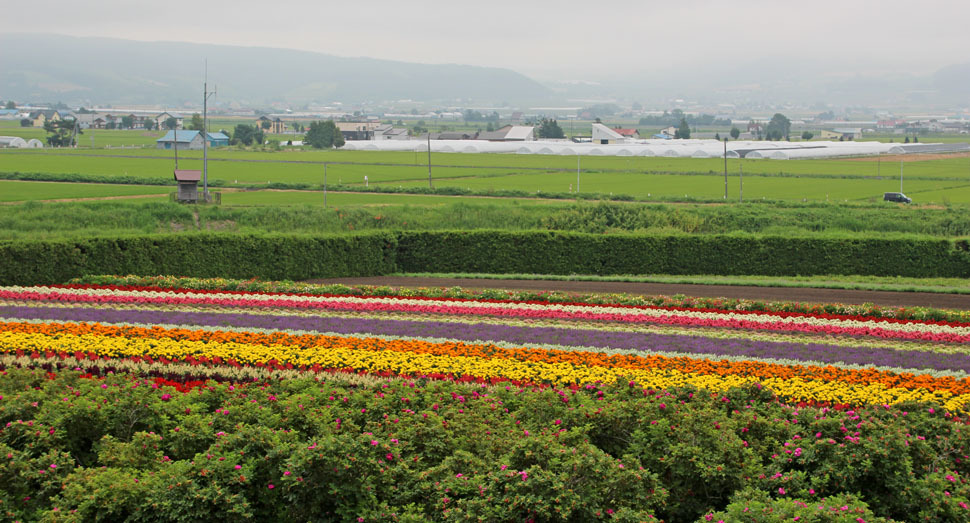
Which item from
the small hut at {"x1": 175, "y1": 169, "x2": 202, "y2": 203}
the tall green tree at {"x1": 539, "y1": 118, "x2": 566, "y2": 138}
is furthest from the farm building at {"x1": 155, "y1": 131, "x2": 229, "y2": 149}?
the small hut at {"x1": 175, "y1": 169, "x2": 202, "y2": 203}

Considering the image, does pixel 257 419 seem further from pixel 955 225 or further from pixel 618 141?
pixel 618 141

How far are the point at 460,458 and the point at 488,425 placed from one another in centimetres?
127

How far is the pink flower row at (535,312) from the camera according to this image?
826 inches

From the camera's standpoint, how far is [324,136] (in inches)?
4429

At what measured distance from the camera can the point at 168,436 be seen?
11430 millimetres

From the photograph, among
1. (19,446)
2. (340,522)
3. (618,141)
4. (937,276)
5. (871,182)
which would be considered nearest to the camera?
(340,522)

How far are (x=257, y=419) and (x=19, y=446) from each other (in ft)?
8.88

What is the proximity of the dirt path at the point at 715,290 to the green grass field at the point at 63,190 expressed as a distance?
25.0m

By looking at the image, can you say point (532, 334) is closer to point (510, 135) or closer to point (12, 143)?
point (12, 143)

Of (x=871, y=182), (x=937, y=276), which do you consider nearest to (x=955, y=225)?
(x=937, y=276)

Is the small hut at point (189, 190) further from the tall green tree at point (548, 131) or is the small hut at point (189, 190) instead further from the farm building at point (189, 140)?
the tall green tree at point (548, 131)

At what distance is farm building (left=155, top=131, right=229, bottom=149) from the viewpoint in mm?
106875

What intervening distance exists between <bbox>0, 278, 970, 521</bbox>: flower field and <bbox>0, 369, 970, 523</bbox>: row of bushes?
0.09ft

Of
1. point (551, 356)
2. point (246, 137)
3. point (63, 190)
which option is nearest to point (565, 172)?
point (63, 190)
